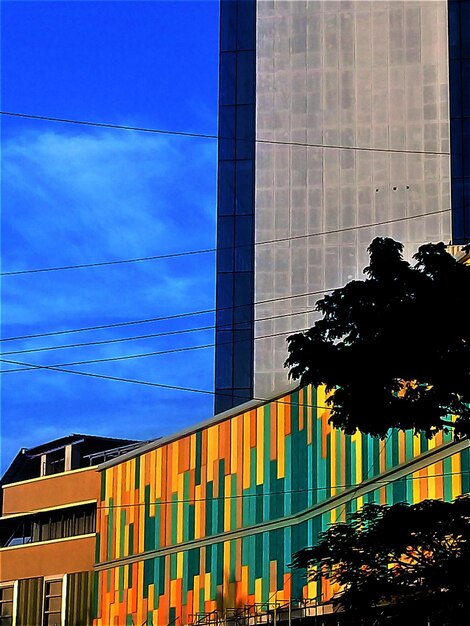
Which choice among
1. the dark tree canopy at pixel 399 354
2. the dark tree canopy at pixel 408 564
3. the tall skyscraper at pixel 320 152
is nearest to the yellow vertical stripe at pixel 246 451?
→ the tall skyscraper at pixel 320 152

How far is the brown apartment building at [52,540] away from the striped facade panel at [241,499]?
2.28m

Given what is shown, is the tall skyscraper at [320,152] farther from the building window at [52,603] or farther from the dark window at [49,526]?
the building window at [52,603]

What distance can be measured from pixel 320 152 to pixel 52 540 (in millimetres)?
26735

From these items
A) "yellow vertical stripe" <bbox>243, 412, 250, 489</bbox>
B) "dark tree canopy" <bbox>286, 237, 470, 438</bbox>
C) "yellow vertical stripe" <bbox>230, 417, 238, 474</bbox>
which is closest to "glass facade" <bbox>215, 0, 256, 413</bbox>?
"yellow vertical stripe" <bbox>230, 417, 238, 474</bbox>

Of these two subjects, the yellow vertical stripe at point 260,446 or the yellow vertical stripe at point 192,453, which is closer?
the yellow vertical stripe at point 260,446

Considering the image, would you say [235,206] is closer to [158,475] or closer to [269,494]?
[158,475]

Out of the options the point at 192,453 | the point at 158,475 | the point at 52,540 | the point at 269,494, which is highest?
the point at 192,453

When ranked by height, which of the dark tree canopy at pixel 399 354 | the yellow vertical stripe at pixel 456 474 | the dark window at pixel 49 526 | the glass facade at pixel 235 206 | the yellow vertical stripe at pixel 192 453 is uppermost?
the glass facade at pixel 235 206

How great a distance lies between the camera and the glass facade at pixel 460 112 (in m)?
72.9

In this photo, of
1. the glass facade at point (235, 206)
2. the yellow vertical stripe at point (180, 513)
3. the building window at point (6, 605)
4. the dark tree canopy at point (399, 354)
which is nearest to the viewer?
the dark tree canopy at point (399, 354)

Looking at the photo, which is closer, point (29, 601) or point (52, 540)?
point (52, 540)

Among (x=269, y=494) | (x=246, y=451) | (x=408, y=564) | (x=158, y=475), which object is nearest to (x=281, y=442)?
(x=269, y=494)

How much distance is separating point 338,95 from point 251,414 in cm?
3413

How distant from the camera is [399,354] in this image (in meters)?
16.5
